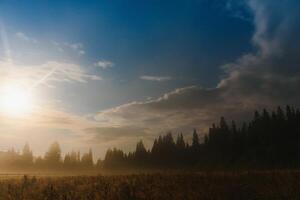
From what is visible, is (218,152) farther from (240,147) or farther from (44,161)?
(44,161)

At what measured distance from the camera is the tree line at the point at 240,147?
7188 cm

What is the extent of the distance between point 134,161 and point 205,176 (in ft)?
367

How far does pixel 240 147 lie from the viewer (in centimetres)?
8731

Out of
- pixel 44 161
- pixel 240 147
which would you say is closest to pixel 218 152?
pixel 240 147

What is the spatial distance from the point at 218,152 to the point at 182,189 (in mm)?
80828

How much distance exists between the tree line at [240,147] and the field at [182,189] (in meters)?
45.4

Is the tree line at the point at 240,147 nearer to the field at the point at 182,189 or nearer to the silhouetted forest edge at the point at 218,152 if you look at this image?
the silhouetted forest edge at the point at 218,152

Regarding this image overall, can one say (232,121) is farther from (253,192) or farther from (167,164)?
(253,192)

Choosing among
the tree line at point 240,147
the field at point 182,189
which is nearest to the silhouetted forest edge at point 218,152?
the tree line at point 240,147

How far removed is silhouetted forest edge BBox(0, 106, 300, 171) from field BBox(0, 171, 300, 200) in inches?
1360

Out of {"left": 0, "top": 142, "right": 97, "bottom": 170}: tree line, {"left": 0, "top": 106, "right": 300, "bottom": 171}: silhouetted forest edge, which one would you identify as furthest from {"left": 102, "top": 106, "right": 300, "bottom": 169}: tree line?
{"left": 0, "top": 142, "right": 97, "bottom": 170}: tree line

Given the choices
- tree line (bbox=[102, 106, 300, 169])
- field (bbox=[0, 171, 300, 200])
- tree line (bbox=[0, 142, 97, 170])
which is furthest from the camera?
tree line (bbox=[0, 142, 97, 170])

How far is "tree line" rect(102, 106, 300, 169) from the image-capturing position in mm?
71875

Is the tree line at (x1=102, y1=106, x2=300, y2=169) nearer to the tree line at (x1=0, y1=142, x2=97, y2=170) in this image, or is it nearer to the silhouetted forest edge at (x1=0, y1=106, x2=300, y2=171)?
the silhouetted forest edge at (x1=0, y1=106, x2=300, y2=171)
